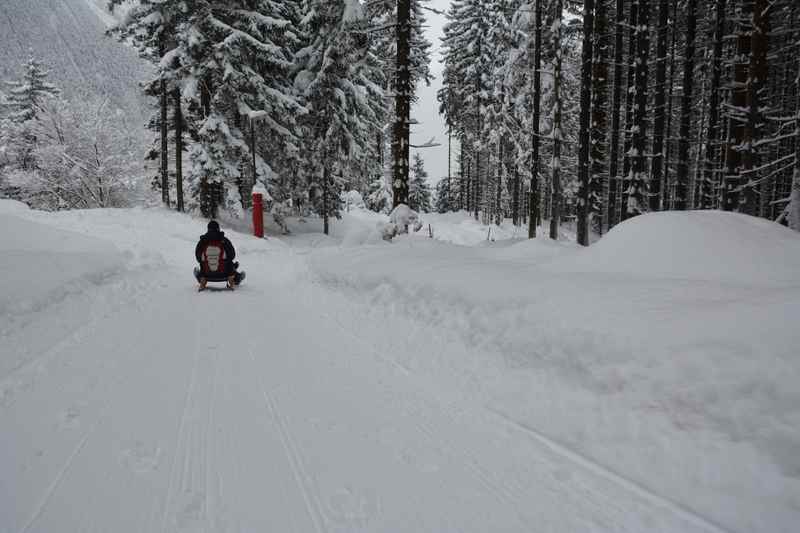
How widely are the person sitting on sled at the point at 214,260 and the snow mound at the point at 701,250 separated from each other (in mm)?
7719

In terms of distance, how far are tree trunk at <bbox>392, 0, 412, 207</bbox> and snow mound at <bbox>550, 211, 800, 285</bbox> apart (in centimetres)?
674

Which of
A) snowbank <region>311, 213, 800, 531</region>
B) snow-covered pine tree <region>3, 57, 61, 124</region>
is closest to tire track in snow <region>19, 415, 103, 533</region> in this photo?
snowbank <region>311, 213, 800, 531</region>

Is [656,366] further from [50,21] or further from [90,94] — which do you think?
[50,21]

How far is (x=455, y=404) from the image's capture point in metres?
3.93

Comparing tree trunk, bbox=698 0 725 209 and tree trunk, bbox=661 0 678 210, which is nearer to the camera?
tree trunk, bbox=698 0 725 209

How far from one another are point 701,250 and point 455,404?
4231 millimetres

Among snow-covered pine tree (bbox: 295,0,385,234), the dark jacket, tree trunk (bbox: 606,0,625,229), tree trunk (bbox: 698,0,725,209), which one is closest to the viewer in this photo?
the dark jacket

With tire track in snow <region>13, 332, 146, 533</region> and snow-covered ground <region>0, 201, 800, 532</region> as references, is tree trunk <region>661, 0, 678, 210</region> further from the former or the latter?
tire track in snow <region>13, 332, 146, 533</region>

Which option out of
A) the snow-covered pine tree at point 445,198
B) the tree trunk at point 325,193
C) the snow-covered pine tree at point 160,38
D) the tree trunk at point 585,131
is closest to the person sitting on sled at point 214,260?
the tree trunk at point 585,131

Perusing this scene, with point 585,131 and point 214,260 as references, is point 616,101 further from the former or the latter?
point 214,260

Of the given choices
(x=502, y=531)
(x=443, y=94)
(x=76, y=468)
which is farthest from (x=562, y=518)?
(x=443, y=94)

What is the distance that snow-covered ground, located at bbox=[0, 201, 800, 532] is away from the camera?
2430 mm

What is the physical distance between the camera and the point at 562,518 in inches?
93.9

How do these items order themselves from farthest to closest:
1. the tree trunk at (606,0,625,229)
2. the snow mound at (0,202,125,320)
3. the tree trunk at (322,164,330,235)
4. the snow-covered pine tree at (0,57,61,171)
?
1. the snow-covered pine tree at (0,57,61,171)
2. the tree trunk at (322,164,330,235)
3. the tree trunk at (606,0,625,229)
4. the snow mound at (0,202,125,320)
